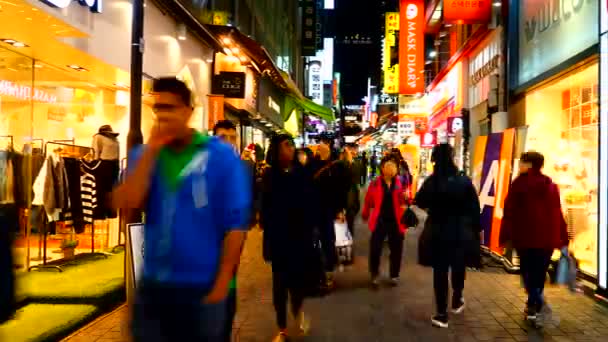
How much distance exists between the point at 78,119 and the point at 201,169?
373 inches

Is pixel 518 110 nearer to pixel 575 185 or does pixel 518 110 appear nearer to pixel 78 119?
pixel 575 185

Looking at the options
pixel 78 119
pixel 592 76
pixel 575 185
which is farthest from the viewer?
pixel 78 119

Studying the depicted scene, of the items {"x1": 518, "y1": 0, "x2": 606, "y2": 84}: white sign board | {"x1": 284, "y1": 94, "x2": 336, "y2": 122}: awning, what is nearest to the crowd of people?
{"x1": 518, "y1": 0, "x2": 606, "y2": 84}: white sign board

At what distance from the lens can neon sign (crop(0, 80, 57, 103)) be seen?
8.64m

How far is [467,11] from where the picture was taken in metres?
14.6

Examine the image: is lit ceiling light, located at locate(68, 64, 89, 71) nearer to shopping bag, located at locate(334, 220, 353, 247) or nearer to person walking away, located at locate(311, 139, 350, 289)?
person walking away, located at locate(311, 139, 350, 289)

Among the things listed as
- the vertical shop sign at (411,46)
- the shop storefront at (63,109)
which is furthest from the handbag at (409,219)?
the vertical shop sign at (411,46)

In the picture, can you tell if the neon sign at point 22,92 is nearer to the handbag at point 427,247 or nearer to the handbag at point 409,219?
the handbag at point 409,219

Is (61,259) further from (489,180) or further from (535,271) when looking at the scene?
(489,180)

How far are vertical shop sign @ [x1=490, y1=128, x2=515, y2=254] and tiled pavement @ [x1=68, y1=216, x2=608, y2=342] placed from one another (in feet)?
4.09

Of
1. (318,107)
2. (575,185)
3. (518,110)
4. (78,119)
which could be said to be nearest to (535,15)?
(518,110)

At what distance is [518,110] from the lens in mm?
13094

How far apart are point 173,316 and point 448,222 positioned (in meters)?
4.58

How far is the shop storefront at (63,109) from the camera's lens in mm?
7988
